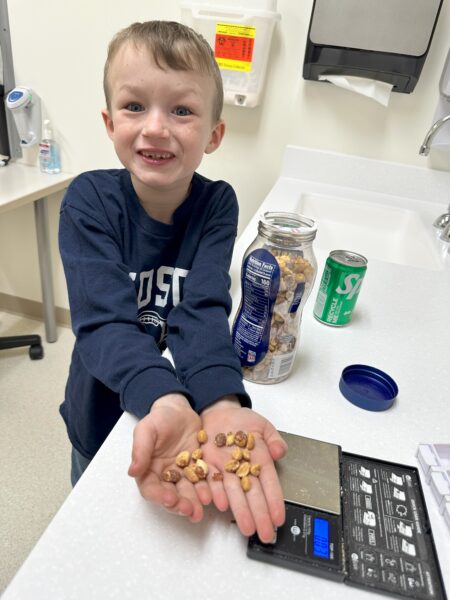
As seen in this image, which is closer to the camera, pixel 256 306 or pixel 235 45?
pixel 256 306

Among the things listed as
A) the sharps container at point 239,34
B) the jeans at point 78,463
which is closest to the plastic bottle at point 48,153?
the sharps container at point 239,34

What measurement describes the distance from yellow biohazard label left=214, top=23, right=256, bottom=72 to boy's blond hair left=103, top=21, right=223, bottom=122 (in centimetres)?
67

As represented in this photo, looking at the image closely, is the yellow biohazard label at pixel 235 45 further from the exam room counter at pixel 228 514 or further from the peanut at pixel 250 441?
the peanut at pixel 250 441

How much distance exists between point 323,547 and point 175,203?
60cm

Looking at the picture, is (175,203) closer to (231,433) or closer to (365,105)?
(231,433)

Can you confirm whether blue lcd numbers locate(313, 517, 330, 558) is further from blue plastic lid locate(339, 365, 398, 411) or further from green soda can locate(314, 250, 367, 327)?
green soda can locate(314, 250, 367, 327)

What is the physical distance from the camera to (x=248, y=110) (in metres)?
1.45

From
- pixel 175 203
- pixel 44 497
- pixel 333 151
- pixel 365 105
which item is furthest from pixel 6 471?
pixel 365 105

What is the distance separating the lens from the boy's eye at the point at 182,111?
67 cm

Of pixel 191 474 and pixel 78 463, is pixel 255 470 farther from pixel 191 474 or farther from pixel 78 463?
pixel 78 463

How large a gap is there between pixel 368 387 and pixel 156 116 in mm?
510

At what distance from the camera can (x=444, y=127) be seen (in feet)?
4.25

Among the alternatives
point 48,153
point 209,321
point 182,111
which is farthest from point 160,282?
point 48,153

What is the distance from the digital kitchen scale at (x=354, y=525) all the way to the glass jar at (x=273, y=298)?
0.12 metres
